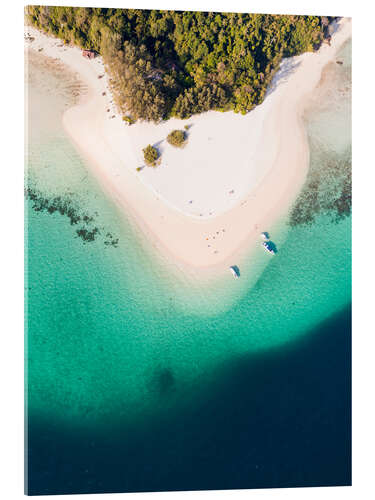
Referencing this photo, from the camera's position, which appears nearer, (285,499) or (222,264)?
(285,499)

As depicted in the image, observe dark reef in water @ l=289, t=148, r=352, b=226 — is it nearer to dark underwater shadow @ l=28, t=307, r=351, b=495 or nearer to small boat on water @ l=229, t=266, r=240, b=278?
small boat on water @ l=229, t=266, r=240, b=278

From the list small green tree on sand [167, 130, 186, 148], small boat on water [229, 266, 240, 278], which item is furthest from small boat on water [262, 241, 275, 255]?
small green tree on sand [167, 130, 186, 148]

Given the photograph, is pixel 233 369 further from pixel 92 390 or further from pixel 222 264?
pixel 92 390

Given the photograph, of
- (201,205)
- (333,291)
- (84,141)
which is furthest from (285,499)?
(84,141)

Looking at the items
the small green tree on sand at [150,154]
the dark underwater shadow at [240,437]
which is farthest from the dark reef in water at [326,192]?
the small green tree on sand at [150,154]
